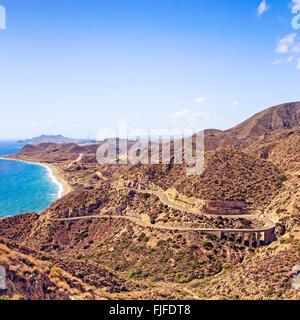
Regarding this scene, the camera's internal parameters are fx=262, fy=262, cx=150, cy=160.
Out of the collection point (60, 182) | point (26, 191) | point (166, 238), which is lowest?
point (26, 191)

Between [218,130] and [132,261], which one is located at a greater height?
[218,130]

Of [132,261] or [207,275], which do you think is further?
[132,261]

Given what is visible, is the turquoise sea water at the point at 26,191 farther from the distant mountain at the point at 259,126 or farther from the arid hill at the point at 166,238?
the distant mountain at the point at 259,126

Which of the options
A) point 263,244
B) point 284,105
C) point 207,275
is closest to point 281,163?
point 263,244

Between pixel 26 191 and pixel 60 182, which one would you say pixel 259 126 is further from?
pixel 26 191

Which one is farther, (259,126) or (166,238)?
(259,126)

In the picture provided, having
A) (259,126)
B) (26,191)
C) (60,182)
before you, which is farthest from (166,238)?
(259,126)

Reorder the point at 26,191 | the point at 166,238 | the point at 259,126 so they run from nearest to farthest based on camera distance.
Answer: the point at 166,238 → the point at 26,191 → the point at 259,126

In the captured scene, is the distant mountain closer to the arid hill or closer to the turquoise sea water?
the arid hill
